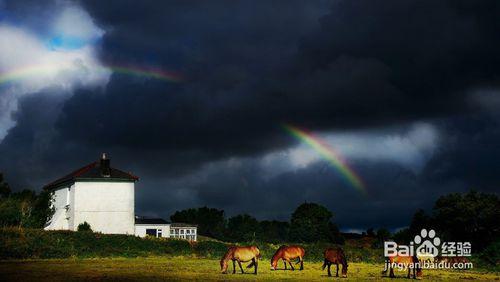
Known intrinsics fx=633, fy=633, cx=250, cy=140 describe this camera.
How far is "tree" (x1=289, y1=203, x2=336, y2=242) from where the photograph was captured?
387 feet

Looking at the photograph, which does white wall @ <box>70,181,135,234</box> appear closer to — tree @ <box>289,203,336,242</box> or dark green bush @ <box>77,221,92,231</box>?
dark green bush @ <box>77,221,92,231</box>

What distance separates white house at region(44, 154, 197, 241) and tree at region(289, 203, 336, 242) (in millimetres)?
37798

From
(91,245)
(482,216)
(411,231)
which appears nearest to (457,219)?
(482,216)

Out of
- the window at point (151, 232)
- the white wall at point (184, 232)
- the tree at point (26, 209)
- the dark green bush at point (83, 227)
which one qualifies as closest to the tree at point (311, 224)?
the white wall at point (184, 232)

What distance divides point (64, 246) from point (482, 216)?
144ft

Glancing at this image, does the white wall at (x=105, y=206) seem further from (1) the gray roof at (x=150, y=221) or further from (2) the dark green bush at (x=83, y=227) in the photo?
(1) the gray roof at (x=150, y=221)

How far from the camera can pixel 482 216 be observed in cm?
6906

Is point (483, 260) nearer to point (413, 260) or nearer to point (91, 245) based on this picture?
point (413, 260)

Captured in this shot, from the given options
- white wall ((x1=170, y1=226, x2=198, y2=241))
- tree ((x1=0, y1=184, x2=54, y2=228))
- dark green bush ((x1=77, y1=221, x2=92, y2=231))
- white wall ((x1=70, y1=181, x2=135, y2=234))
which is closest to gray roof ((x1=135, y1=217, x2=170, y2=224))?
white wall ((x1=170, y1=226, x2=198, y2=241))

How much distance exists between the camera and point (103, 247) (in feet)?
205

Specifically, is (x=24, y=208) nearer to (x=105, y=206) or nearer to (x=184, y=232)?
(x=105, y=206)

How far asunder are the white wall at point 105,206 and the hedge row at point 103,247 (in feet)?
72.1

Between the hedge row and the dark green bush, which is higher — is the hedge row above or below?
below

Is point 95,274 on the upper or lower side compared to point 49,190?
lower
